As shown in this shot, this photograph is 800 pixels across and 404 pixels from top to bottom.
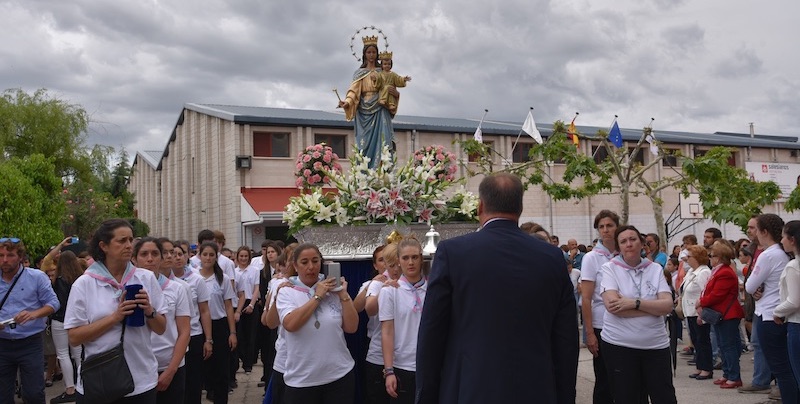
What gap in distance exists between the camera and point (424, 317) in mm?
3432

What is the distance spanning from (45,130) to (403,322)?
30.9m

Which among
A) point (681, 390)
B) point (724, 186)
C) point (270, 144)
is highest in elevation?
point (270, 144)

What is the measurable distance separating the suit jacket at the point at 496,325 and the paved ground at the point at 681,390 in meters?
5.48

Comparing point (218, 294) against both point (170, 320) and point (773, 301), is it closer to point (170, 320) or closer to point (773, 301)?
point (170, 320)

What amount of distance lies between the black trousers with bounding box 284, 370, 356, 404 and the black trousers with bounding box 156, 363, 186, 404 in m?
0.90

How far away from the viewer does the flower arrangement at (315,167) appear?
8148 mm

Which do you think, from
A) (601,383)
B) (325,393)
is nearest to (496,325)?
(325,393)

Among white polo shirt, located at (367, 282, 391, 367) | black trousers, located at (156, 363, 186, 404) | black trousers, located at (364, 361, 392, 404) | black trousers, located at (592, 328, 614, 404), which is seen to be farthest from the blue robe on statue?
black trousers, located at (156, 363, 186, 404)

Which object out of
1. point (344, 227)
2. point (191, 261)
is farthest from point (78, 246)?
point (344, 227)

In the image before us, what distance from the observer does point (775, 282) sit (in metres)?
6.84

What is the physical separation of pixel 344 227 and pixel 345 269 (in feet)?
1.40

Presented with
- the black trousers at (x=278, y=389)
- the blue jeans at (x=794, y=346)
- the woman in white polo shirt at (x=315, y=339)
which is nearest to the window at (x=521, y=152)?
the blue jeans at (x=794, y=346)

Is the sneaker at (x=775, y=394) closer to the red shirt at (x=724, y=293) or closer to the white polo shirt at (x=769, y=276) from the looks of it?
the red shirt at (x=724, y=293)

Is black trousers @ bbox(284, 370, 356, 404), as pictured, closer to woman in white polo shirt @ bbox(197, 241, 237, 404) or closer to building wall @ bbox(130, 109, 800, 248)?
woman in white polo shirt @ bbox(197, 241, 237, 404)
